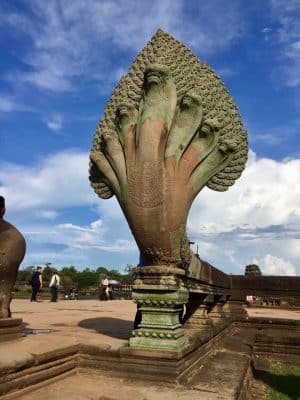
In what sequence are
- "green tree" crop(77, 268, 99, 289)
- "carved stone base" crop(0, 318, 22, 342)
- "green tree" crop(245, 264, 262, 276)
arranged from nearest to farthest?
"carved stone base" crop(0, 318, 22, 342) → "green tree" crop(245, 264, 262, 276) → "green tree" crop(77, 268, 99, 289)

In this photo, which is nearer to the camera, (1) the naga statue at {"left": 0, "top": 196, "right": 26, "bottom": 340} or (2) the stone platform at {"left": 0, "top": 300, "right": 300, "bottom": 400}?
(2) the stone platform at {"left": 0, "top": 300, "right": 300, "bottom": 400}

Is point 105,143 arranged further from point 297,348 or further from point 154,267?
point 297,348

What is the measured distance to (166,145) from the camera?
3.37 meters

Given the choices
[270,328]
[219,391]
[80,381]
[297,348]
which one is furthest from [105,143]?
[270,328]

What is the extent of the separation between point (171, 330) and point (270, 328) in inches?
244

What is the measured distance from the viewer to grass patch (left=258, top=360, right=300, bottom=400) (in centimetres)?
489

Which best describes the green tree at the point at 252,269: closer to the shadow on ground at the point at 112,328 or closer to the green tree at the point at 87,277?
the shadow on ground at the point at 112,328

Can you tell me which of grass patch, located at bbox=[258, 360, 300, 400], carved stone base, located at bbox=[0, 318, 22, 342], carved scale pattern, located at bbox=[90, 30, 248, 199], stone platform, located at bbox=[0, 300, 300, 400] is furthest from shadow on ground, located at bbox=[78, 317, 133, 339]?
grass patch, located at bbox=[258, 360, 300, 400]

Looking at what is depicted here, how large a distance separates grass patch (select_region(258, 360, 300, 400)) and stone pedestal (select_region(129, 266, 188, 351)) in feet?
7.41

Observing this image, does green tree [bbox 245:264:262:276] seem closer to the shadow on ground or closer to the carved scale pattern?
the shadow on ground

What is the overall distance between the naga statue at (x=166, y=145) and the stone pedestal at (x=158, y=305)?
115mm

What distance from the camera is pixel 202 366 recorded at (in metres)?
3.74

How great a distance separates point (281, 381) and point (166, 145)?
428 cm

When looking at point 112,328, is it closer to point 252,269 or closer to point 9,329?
point 9,329
